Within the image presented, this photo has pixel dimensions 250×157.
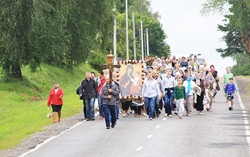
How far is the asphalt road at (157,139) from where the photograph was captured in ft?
55.1

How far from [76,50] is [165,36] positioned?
9022 cm

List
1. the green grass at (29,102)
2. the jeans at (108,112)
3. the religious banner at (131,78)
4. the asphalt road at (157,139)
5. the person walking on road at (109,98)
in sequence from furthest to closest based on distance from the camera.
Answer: the religious banner at (131,78) < the green grass at (29,102) < the person walking on road at (109,98) < the jeans at (108,112) < the asphalt road at (157,139)

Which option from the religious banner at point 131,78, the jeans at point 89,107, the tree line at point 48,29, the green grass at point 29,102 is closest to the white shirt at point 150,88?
the religious banner at point 131,78

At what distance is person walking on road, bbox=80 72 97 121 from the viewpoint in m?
26.3

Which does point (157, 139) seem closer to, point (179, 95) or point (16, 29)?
point (179, 95)

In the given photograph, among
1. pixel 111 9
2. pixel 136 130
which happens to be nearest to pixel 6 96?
pixel 111 9

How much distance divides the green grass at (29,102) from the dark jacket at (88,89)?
5.72 feet

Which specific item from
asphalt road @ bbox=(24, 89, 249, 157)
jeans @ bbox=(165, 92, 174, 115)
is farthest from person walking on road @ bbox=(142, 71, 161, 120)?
jeans @ bbox=(165, 92, 174, 115)

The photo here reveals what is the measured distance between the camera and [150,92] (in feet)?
85.1

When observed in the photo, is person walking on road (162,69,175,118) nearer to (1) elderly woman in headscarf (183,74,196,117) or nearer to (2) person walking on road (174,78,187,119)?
(2) person walking on road (174,78,187,119)

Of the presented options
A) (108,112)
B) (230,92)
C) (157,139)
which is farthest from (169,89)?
(157,139)

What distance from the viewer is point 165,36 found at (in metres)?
134

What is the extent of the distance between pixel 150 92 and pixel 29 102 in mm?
14313

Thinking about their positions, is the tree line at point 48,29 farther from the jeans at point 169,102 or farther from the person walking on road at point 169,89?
the jeans at point 169,102
